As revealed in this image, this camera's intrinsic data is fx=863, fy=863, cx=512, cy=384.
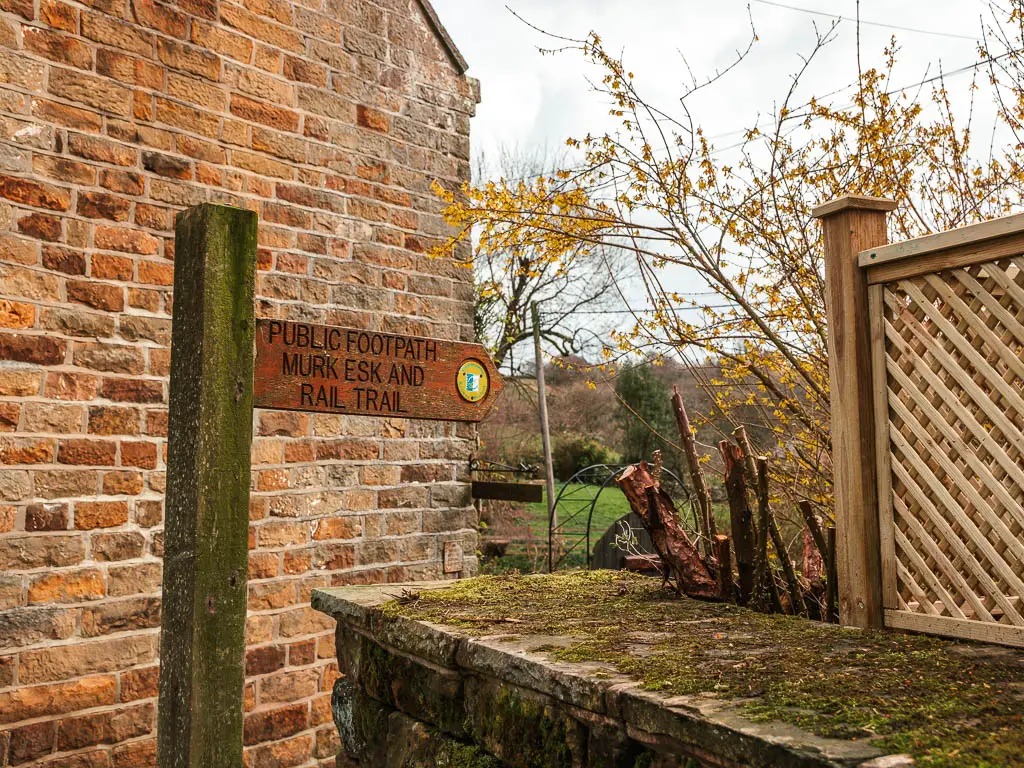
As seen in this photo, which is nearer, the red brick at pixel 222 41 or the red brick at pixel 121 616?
the red brick at pixel 121 616

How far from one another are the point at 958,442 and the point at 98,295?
3418 millimetres

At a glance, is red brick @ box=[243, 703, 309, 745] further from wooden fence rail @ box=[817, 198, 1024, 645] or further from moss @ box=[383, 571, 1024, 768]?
wooden fence rail @ box=[817, 198, 1024, 645]

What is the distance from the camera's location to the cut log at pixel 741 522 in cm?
286

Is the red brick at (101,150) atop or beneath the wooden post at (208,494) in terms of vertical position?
Answer: atop

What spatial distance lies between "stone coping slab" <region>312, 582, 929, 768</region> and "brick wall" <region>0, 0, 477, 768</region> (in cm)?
130

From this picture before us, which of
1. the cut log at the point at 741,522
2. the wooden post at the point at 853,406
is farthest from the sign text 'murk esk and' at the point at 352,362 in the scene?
the wooden post at the point at 853,406

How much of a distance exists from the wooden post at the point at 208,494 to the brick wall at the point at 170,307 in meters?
1.74

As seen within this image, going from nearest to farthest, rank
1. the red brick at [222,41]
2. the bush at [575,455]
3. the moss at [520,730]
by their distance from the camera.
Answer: the moss at [520,730], the red brick at [222,41], the bush at [575,455]

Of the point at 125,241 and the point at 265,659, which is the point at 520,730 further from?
the point at 125,241

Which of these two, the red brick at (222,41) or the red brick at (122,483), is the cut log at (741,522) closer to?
the red brick at (122,483)

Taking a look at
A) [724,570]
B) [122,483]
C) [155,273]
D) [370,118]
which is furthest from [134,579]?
[370,118]

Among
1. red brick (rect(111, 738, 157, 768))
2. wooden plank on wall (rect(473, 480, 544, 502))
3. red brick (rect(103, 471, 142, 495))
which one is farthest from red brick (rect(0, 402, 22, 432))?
wooden plank on wall (rect(473, 480, 544, 502))

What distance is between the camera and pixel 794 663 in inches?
80.7

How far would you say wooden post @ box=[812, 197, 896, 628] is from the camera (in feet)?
8.31
